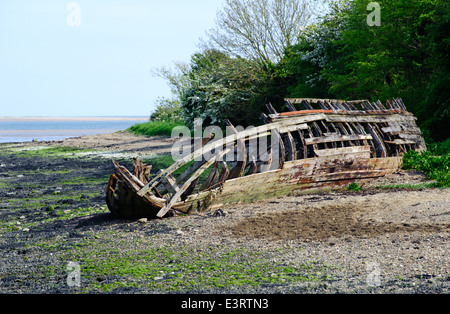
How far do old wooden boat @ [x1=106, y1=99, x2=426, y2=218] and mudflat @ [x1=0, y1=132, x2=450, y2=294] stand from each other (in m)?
0.34

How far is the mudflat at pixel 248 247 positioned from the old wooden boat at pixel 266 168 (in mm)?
340

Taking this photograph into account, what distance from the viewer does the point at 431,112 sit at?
20297 mm

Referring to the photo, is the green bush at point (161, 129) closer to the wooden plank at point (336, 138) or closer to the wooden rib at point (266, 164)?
the wooden plank at point (336, 138)

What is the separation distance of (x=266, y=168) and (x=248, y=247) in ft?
11.7

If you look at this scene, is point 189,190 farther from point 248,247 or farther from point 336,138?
point 336,138

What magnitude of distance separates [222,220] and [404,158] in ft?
26.4

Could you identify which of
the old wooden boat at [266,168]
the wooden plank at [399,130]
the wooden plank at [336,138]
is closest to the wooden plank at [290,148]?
the old wooden boat at [266,168]

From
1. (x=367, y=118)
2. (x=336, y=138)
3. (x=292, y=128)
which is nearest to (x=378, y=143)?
(x=367, y=118)

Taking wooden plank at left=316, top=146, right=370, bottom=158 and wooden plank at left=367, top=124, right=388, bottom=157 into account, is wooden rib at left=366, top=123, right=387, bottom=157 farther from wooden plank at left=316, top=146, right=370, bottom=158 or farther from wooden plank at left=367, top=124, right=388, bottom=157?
wooden plank at left=316, top=146, right=370, bottom=158

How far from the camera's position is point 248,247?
785 cm

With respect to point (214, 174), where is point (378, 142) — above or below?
above

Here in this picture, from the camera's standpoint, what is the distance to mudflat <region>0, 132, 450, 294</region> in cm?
616

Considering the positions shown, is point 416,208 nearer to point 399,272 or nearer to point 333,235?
point 333,235

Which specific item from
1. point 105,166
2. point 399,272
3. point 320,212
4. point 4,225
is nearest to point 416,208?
point 320,212
